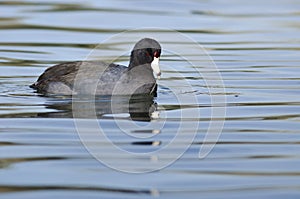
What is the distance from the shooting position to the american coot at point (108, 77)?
10.3m

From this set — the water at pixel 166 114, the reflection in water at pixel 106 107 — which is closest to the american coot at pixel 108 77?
the reflection in water at pixel 106 107

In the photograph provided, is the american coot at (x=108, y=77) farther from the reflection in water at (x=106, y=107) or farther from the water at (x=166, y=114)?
the water at (x=166, y=114)

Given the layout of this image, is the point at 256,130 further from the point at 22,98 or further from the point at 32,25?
the point at 32,25

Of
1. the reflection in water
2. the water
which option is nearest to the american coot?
the reflection in water

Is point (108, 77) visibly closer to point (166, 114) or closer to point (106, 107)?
point (106, 107)

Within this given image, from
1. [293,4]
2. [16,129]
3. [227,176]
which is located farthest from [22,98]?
[293,4]

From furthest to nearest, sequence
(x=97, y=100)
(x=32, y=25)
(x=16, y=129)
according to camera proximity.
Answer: (x=32, y=25)
(x=97, y=100)
(x=16, y=129)

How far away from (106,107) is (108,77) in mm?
708

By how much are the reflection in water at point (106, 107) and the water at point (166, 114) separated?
2 centimetres

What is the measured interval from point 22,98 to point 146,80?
1376mm

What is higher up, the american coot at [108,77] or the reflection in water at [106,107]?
the american coot at [108,77]

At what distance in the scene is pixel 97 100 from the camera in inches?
395

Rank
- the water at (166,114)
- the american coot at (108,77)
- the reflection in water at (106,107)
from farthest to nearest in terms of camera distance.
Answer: the american coot at (108,77), the reflection in water at (106,107), the water at (166,114)

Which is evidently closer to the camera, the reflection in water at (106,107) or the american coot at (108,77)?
the reflection in water at (106,107)
